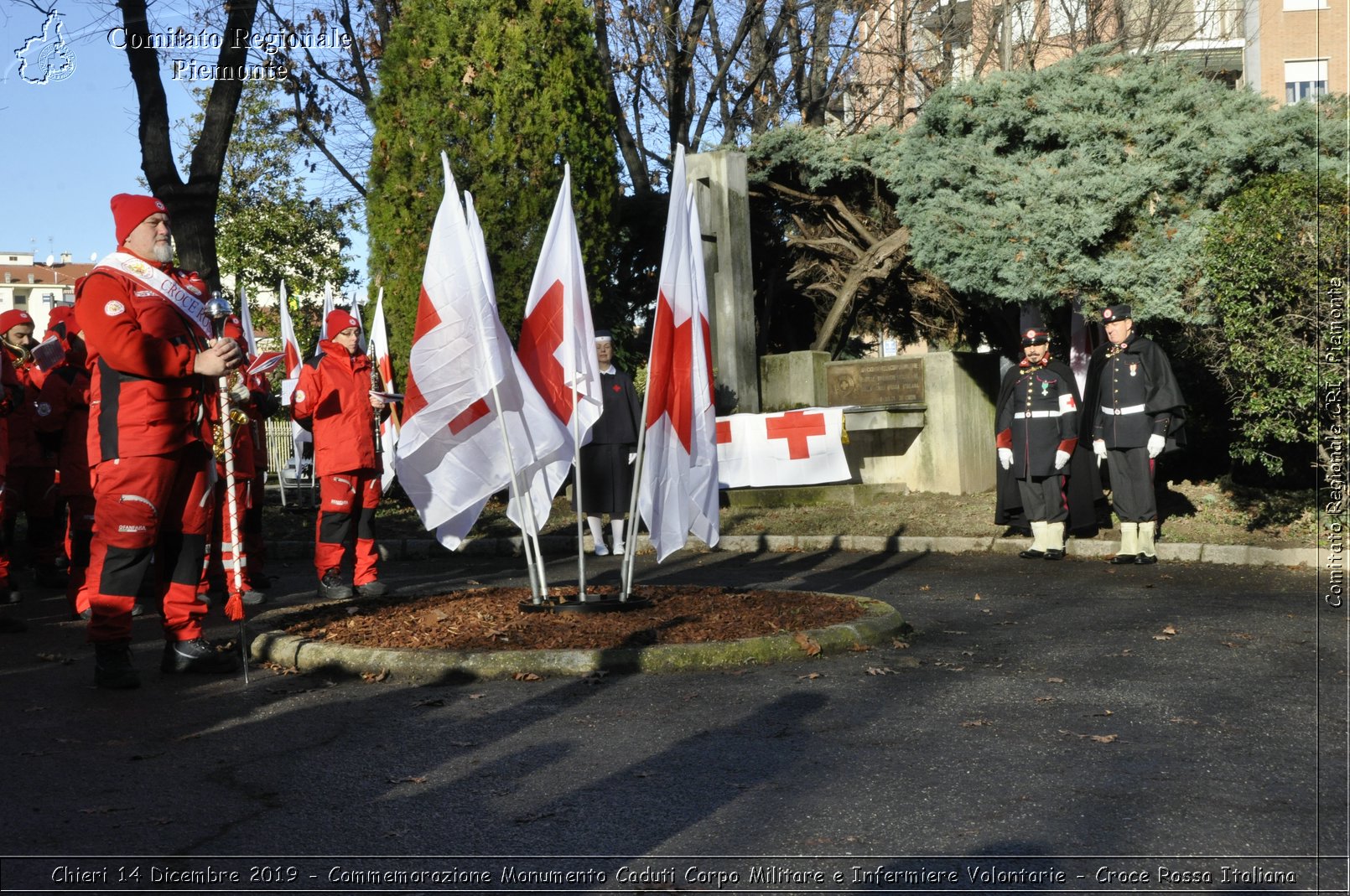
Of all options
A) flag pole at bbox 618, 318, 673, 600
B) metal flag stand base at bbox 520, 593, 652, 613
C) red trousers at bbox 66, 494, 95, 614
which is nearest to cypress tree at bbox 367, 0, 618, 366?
red trousers at bbox 66, 494, 95, 614

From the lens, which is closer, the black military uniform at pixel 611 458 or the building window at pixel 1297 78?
the black military uniform at pixel 611 458

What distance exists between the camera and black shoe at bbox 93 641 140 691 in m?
6.47

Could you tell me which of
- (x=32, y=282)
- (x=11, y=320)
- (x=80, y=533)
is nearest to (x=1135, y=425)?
(x=80, y=533)

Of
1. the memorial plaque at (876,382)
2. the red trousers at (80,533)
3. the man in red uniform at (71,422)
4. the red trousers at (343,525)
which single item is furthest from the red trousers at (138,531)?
the memorial plaque at (876,382)

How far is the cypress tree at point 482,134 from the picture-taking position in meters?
16.9

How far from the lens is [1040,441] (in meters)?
11.9

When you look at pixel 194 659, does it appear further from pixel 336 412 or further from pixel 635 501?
pixel 336 412

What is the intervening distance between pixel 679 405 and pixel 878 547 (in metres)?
5.43

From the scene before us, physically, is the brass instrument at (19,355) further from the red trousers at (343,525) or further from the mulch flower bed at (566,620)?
the mulch flower bed at (566,620)

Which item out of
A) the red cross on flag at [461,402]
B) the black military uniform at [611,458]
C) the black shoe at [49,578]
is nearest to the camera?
the red cross on flag at [461,402]

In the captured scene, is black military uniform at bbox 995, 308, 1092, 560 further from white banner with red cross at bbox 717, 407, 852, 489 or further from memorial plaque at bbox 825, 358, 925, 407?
memorial plaque at bbox 825, 358, 925, 407

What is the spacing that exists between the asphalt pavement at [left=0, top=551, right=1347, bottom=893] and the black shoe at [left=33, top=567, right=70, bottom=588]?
4.40m

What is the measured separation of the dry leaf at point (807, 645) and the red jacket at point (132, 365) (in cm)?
327

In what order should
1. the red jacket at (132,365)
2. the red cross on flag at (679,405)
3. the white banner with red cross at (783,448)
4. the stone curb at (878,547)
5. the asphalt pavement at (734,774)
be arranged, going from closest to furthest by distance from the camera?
1. the asphalt pavement at (734,774)
2. the red jacket at (132,365)
3. the red cross on flag at (679,405)
4. the stone curb at (878,547)
5. the white banner with red cross at (783,448)
